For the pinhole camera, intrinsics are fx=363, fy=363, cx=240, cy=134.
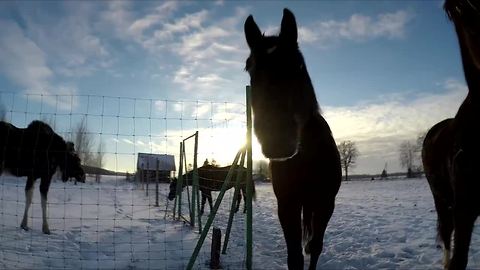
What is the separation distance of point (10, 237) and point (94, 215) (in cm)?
405

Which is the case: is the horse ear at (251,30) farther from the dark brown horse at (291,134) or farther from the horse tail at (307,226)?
the horse tail at (307,226)

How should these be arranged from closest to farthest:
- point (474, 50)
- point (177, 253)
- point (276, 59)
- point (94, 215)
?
1. point (474, 50)
2. point (276, 59)
3. point (177, 253)
4. point (94, 215)

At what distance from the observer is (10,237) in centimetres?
669

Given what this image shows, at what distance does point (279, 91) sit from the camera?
2.13 meters

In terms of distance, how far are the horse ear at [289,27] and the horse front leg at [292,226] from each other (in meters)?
1.18

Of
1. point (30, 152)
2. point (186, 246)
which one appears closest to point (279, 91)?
point (186, 246)

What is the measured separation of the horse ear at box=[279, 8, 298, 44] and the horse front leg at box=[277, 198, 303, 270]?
118 centimetres

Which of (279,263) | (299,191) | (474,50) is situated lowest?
(279,263)

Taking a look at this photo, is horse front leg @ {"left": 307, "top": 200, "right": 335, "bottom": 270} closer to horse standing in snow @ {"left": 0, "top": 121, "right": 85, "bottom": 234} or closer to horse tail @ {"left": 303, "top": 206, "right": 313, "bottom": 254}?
horse tail @ {"left": 303, "top": 206, "right": 313, "bottom": 254}

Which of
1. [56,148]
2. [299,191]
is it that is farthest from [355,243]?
[56,148]

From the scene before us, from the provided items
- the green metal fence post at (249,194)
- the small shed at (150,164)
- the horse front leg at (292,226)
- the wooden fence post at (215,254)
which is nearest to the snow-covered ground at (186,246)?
the wooden fence post at (215,254)

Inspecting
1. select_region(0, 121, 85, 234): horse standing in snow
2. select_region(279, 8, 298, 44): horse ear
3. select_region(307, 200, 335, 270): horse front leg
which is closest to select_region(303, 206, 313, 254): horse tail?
select_region(307, 200, 335, 270): horse front leg

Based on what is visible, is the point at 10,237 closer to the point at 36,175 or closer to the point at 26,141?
the point at 36,175

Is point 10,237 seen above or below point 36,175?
below
